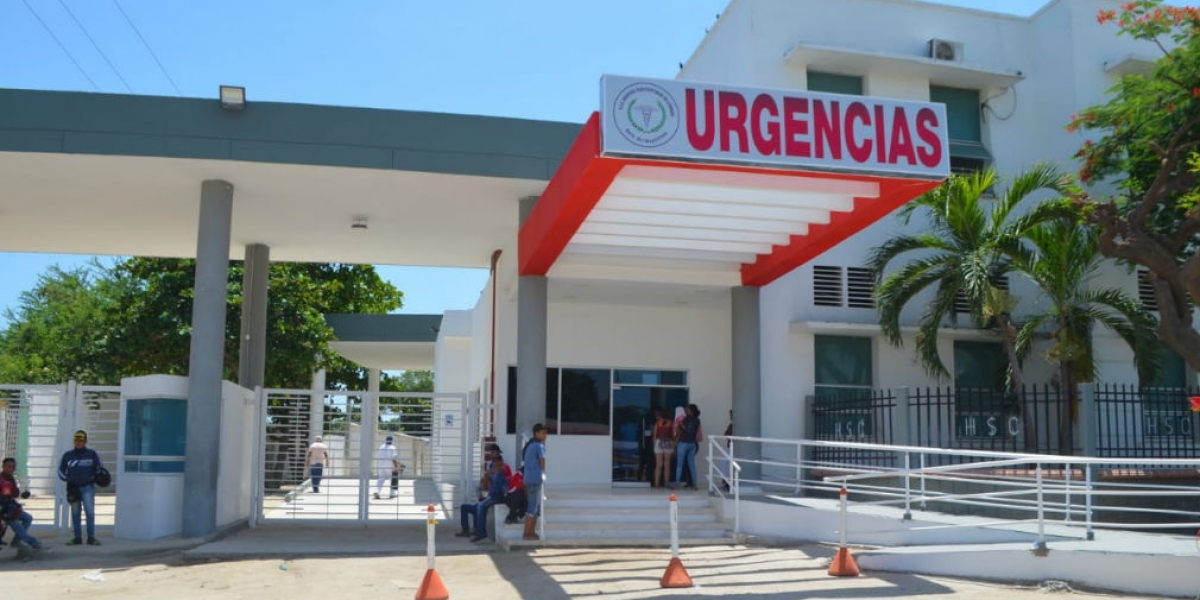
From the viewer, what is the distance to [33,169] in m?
16.1

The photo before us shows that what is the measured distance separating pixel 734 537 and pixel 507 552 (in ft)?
10.1

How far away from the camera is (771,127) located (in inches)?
442

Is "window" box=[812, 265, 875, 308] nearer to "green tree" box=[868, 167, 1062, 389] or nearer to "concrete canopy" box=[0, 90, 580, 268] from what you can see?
"green tree" box=[868, 167, 1062, 389]

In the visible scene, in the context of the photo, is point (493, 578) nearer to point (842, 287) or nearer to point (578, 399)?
point (578, 399)

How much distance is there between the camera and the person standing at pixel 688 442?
1792 cm

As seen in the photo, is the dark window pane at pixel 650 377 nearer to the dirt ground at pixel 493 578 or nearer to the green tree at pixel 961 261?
the green tree at pixel 961 261

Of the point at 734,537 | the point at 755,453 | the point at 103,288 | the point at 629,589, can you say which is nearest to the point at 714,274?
the point at 755,453

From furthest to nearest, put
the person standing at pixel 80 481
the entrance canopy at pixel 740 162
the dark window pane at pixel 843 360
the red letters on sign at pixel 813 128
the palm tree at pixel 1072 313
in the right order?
the dark window pane at pixel 843 360
the palm tree at pixel 1072 313
the person standing at pixel 80 481
the red letters on sign at pixel 813 128
the entrance canopy at pixel 740 162

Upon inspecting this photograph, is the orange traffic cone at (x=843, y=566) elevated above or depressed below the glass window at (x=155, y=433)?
below

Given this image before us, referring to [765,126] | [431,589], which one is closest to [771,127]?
[765,126]

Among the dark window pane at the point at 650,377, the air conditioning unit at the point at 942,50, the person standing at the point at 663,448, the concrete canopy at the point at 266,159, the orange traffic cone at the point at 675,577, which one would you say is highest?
the air conditioning unit at the point at 942,50

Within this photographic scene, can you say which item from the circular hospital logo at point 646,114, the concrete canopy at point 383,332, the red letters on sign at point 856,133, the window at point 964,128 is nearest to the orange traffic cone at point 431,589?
the circular hospital logo at point 646,114

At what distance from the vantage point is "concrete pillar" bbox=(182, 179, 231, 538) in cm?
1574

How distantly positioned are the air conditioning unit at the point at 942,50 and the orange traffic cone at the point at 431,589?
46.5ft
